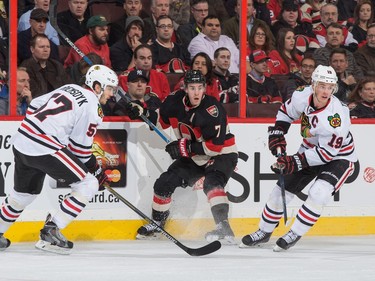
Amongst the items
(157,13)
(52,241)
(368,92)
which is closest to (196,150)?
(157,13)

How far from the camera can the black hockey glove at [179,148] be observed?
7523 mm

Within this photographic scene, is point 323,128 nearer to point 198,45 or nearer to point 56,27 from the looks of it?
point 198,45

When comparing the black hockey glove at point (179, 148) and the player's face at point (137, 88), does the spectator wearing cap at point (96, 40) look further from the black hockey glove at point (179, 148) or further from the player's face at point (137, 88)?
the black hockey glove at point (179, 148)

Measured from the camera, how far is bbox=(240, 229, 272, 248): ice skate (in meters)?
7.34

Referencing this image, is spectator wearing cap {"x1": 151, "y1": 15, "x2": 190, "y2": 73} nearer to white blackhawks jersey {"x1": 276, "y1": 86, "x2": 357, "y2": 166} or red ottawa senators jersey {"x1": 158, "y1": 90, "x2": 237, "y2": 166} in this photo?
red ottawa senators jersey {"x1": 158, "y1": 90, "x2": 237, "y2": 166}

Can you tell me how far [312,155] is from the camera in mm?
7164

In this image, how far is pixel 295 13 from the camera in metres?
8.87

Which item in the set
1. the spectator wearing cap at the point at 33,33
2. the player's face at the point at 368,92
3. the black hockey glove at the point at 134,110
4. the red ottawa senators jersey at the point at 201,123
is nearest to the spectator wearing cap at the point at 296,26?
the player's face at the point at 368,92

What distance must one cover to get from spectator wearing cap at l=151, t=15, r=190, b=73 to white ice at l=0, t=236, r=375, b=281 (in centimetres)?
123

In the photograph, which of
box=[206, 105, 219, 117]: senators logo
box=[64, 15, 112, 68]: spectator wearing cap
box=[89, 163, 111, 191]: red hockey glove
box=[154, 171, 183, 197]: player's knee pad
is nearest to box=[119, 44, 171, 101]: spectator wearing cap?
box=[64, 15, 112, 68]: spectator wearing cap

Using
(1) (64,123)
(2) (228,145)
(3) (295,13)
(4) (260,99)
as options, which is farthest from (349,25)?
(1) (64,123)

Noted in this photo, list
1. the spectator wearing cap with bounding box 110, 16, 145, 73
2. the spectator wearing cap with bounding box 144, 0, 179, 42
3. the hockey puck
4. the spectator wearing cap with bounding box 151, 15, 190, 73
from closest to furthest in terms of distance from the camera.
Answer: the spectator wearing cap with bounding box 110, 16, 145, 73 → the spectator wearing cap with bounding box 151, 15, 190, 73 → the spectator wearing cap with bounding box 144, 0, 179, 42 → the hockey puck

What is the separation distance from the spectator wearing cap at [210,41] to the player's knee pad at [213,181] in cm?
93

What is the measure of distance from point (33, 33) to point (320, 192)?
213 centimetres
